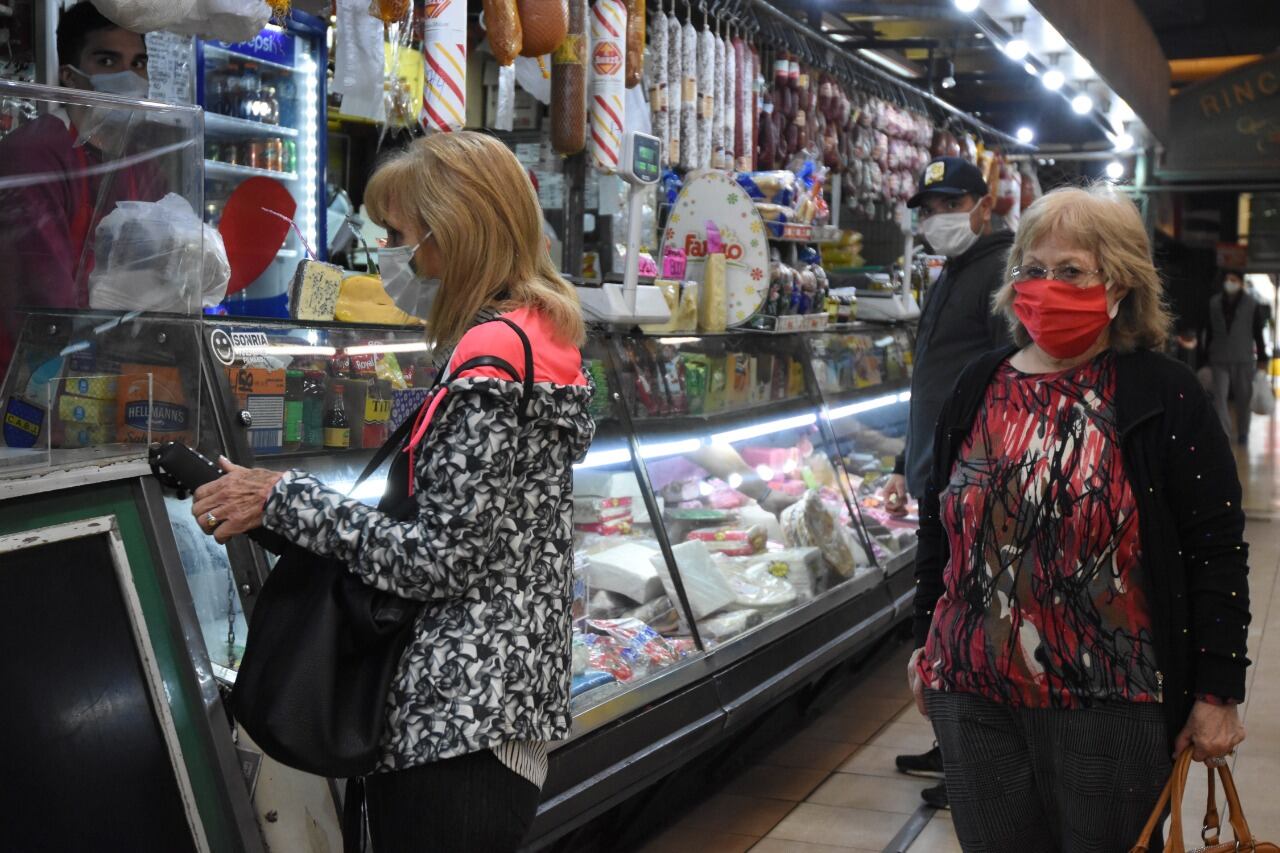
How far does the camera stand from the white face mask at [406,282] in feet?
6.32

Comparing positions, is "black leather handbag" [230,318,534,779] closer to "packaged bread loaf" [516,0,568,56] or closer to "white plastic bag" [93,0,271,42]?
"white plastic bag" [93,0,271,42]

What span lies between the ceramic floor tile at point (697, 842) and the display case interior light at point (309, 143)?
12.8 feet

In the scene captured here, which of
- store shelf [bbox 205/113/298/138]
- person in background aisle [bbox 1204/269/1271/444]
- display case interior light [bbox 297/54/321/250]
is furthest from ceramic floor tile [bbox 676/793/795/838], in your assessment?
person in background aisle [bbox 1204/269/1271/444]

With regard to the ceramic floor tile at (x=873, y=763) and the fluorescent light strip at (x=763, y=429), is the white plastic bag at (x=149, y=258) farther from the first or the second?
the ceramic floor tile at (x=873, y=763)

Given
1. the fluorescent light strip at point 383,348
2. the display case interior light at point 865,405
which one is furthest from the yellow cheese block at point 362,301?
the display case interior light at point 865,405

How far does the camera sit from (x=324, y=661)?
1.72 meters

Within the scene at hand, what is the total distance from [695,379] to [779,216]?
1047 millimetres

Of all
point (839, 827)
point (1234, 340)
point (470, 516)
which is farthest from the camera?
point (1234, 340)

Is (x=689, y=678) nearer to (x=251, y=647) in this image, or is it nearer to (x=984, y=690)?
(x=984, y=690)

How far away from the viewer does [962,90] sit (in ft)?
35.8

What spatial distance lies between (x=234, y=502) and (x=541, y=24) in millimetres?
2293

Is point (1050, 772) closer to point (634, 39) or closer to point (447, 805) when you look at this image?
point (447, 805)

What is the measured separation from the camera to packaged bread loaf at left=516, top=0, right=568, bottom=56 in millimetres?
3727

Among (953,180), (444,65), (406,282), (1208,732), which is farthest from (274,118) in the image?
(1208,732)
